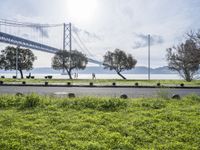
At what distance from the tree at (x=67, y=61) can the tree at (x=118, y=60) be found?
5927 mm

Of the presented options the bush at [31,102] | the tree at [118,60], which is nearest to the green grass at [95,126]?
the bush at [31,102]

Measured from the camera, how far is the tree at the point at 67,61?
60.8 m

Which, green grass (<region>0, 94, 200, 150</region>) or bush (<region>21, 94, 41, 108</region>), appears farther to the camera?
bush (<region>21, 94, 41, 108</region>)

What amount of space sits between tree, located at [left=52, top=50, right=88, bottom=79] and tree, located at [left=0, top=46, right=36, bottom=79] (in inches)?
217

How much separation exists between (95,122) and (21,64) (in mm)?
56996

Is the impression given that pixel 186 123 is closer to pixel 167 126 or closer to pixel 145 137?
pixel 167 126

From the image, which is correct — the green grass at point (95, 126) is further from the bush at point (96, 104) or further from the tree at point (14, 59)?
the tree at point (14, 59)

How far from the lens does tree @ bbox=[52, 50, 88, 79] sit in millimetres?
60750

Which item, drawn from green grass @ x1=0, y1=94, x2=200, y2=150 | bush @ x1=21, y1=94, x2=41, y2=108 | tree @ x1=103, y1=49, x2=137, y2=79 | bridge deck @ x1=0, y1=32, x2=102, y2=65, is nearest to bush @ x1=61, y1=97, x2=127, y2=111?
green grass @ x1=0, y1=94, x2=200, y2=150

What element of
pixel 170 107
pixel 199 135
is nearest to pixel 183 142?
pixel 199 135

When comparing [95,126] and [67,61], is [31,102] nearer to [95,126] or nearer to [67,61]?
[95,126]

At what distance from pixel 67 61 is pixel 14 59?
34.9ft

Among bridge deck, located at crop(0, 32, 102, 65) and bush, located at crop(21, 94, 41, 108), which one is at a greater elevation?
bridge deck, located at crop(0, 32, 102, 65)

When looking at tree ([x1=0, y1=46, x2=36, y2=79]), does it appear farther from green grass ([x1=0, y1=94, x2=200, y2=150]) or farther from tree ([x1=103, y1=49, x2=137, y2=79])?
green grass ([x1=0, y1=94, x2=200, y2=150])
